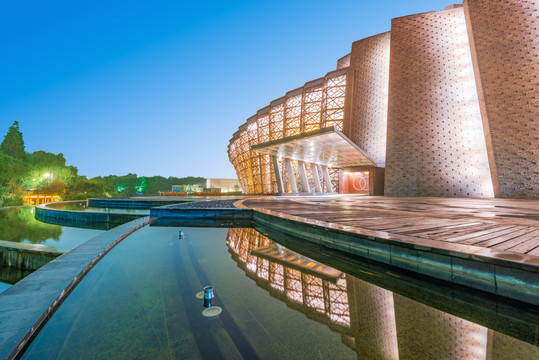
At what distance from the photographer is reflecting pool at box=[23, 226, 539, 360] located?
56.2 inches

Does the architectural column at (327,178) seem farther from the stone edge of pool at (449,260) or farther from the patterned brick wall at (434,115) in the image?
the stone edge of pool at (449,260)

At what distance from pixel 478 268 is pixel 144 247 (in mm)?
5040

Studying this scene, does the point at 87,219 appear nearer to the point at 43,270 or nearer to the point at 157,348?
the point at 43,270

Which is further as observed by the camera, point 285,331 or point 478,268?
point 478,268

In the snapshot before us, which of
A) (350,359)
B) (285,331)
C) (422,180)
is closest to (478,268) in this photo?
(350,359)

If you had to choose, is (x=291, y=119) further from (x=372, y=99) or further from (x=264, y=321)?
(x=264, y=321)

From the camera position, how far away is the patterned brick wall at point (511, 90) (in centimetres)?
1594

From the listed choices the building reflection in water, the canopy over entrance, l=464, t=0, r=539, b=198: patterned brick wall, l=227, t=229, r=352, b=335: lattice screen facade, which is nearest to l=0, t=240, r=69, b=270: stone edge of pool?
l=227, t=229, r=352, b=335: lattice screen facade

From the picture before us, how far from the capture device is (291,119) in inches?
1398

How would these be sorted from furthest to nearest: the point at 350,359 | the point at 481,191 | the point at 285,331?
the point at 481,191 → the point at 285,331 → the point at 350,359

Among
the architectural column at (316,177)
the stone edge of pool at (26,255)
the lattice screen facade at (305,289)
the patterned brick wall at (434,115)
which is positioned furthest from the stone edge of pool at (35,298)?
the architectural column at (316,177)

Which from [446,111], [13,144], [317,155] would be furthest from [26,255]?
[13,144]

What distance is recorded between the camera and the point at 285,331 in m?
1.68

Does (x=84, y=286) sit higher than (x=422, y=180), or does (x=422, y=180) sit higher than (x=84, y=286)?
(x=422, y=180)
